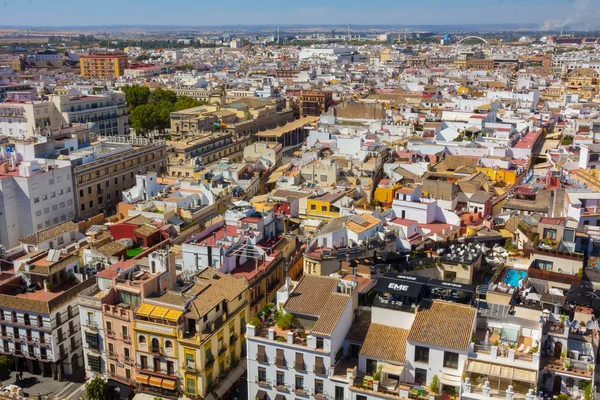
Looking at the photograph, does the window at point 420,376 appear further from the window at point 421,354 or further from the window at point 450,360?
the window at point 450,360

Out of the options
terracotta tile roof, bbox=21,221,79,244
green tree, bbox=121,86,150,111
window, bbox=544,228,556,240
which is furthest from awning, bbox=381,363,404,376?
green tree, bbox=121,86,150,111

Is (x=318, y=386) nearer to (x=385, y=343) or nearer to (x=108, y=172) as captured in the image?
(x=385, y=343)

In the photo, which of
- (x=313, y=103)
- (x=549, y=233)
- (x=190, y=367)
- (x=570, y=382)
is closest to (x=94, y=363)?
(x=190, y=367)

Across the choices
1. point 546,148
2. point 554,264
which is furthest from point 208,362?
point 546,148

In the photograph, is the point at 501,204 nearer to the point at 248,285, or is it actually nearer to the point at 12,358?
the point at 248,285

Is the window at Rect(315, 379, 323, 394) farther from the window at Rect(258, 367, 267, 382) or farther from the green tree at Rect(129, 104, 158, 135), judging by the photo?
the green tree at Rect(129, 104, 158, 135)

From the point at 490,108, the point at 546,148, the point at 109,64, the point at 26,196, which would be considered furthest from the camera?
the point at 109,64
